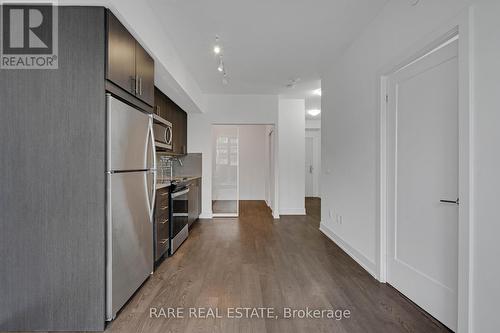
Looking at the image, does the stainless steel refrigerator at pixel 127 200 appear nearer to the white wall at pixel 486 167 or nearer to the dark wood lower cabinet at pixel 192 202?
the dark wood lower cabinet at pixel 192 202

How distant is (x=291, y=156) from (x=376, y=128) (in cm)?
364

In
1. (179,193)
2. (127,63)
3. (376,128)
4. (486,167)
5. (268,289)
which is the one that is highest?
(127,63)

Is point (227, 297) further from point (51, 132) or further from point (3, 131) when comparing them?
point (3, 131)

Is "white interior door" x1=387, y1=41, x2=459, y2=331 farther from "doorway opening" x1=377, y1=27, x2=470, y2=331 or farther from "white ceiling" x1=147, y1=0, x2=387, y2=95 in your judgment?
"white ceiling" x1=147, y1=0, x2=387, y2=95

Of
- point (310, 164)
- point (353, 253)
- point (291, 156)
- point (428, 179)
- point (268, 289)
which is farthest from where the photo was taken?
point (310, 164)

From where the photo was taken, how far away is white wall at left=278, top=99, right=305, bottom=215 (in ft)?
20.8

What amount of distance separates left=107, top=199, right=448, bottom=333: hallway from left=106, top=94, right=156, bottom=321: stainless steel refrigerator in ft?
0.78

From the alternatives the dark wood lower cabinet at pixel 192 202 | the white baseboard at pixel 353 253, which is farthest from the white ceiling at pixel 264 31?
the white baseboard at pixel 353 253

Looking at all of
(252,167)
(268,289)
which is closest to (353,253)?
(268,289)

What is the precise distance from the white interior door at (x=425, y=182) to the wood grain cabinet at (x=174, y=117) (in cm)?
312

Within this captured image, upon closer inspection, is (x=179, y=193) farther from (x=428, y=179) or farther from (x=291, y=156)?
(x=291, y=156)

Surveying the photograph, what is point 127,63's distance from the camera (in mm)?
2188

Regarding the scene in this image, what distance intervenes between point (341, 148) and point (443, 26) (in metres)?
2.09

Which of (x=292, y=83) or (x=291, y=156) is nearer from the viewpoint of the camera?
(x=292, y=83)
